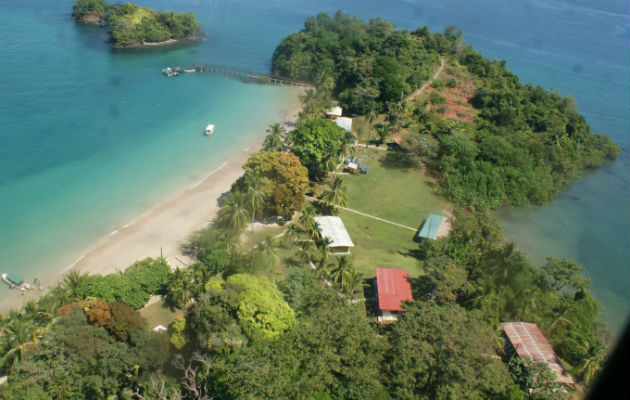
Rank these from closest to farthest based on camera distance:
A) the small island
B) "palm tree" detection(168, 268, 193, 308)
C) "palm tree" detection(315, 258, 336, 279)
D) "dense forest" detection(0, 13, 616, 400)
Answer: "dense forest" detection(0, 13, 616, 400)
"palm tree" detection(168, 268, 193, 308)
"palm tree" detection(315, 258, 336, 279)
the small island

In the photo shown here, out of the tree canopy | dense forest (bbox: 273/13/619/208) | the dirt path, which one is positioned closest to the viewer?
the tree canopy

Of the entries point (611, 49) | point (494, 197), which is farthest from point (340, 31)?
point (611, 49)

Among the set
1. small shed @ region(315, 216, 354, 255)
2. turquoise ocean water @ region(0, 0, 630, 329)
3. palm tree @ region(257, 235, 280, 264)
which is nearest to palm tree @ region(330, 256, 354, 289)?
small shed @ region(315, 216, 354, 255)

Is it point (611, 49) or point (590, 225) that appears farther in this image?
point (611, 49)

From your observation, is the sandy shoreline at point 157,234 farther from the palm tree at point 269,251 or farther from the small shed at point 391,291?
the small shed at point 391,291

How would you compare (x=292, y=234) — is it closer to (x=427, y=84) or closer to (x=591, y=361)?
(x=591, y=361)

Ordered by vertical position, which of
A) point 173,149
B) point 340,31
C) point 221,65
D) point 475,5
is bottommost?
point 173,149

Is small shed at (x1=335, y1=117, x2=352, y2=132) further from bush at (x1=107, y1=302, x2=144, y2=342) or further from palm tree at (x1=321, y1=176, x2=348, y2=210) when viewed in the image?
bush at (x1=107, y1=302, x2=144, y2=342)

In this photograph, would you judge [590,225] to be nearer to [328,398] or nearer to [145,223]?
[328,398]
